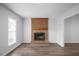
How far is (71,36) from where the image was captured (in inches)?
300

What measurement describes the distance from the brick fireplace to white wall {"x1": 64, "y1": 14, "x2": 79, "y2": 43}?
1913 mm

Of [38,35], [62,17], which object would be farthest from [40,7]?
[38,35]

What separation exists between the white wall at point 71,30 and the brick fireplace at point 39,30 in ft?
6.28

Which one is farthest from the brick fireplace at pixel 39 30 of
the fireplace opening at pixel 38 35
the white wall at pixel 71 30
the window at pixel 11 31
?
the window at pixel 11 31

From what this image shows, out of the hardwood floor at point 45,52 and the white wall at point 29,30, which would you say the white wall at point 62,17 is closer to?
the hardwood floor at point 45,52

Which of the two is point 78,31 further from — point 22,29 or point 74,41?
point 22,29

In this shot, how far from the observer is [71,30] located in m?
7.61

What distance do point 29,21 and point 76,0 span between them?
738 centimetres

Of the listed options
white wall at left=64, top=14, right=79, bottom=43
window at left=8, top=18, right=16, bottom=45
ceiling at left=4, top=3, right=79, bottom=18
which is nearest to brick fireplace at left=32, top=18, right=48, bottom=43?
white wall at left=64, top=14, right=79, bottom=43

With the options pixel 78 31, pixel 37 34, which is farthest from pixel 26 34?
pixel 78 31

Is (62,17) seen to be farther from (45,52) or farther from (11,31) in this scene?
(11,31)

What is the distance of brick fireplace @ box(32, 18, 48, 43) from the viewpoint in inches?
298

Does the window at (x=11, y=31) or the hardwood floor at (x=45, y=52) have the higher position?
the window at (x=11, y=31)

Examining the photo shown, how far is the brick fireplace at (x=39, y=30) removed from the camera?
7579 mm
